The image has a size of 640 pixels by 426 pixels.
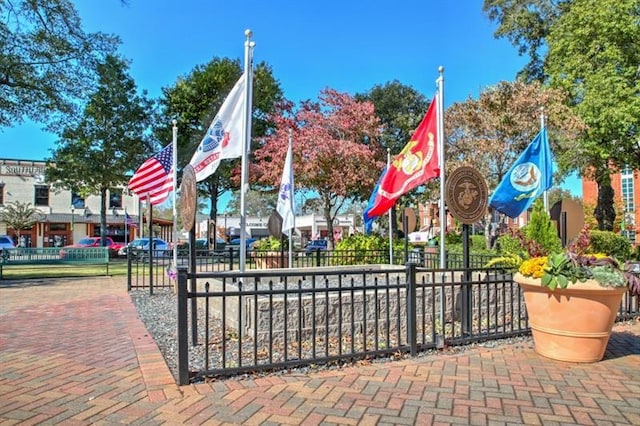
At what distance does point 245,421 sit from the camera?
2.97 meters

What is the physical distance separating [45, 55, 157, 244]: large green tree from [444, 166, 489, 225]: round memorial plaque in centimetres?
2129

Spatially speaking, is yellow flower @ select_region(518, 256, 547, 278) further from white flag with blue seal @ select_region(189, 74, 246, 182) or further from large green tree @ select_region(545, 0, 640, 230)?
large green tree @ select_region(545, 0, 640, 230)

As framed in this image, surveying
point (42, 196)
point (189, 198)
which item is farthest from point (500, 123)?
point (42, 196)

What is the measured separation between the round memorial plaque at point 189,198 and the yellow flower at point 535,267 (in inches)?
141

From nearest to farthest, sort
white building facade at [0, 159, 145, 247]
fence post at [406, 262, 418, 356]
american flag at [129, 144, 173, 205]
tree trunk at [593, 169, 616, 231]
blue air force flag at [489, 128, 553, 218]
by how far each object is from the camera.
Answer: fence post at [406, 262, 418, 356], blue air force flag at [489, 128, 553, 218], american flag at [129, 144, 173, 205], tree trunk at [593, 169, 616, 231], white building facade at [0, 159, 145, 247]

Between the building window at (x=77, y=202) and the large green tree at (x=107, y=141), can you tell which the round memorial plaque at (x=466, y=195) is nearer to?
the large green tree at (x=107, y=141)

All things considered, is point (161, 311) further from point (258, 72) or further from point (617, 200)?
point (617, 200)

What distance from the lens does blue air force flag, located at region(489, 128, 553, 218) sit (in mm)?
7938

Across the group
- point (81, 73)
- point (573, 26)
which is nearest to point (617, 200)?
point (573, 26)

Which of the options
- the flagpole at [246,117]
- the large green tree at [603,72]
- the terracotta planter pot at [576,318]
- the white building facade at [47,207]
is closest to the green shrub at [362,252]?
the flagpole at [246,117]

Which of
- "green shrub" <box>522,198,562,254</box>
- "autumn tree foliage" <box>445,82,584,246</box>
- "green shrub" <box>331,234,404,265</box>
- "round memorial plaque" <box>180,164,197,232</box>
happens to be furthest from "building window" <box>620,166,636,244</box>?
"round memorial plaque" <box>180,164,197,232</box>

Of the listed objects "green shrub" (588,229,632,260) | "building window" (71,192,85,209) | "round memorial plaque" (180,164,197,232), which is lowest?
"green shrub" (588,229,632,260)

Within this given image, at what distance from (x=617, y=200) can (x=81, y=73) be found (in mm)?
35864

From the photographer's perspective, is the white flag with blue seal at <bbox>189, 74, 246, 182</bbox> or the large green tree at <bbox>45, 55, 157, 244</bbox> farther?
the large green tree at <bbox>45, 55, 157, 244</bbox>
